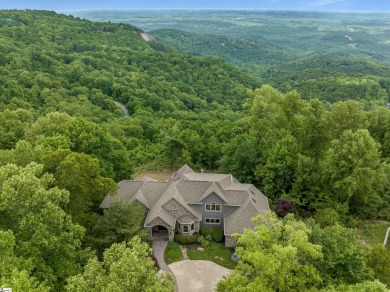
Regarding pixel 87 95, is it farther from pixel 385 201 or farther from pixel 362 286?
pixel 362 286

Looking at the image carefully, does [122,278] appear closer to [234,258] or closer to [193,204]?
[234,258]

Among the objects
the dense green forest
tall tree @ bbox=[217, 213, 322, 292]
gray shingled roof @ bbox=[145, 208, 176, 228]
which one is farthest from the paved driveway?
tall tree @ bbox=[217, 213, 322, 292]

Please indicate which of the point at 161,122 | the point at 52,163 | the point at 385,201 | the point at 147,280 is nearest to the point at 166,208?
the point at 52,163

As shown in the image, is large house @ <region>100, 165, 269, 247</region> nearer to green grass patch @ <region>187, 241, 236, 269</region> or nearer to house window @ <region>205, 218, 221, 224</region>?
house window @ <region>205, 218, 221, 224</region>

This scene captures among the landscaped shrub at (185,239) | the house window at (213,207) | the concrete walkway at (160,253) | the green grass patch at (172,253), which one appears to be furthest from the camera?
the house window at (213,207)

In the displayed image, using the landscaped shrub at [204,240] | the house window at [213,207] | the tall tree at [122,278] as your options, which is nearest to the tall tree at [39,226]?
the tall tree at [122,278]

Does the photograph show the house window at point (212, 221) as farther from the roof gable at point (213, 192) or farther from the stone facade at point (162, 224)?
the stone facade at point (162, 224)
